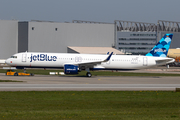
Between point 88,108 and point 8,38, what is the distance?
90.3 metres

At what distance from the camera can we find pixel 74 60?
149ft

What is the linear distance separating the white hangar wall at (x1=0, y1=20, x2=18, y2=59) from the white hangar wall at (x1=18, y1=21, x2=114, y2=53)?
8.77 feet

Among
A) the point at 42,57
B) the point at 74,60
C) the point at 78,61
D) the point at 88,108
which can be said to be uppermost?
the point at 42,57

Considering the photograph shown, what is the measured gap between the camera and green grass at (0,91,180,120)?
1346cm

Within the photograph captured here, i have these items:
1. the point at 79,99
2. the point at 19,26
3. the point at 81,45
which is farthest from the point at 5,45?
the point at 79,99

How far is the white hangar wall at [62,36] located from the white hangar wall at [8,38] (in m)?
2.67

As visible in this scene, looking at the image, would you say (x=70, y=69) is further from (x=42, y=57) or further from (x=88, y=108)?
(x=88, y=108)

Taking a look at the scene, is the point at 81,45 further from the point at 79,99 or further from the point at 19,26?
the point at 79,99

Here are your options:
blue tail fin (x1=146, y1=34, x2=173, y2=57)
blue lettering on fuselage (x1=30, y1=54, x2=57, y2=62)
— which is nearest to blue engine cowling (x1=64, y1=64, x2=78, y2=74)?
blue lettering on fuselage (x1=30, y1=54, x2=57, y2=62)

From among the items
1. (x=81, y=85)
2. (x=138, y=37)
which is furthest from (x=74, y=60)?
(x=138, y=37)

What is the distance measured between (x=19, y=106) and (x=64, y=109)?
9.21 ft

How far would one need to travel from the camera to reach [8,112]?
14195 mm

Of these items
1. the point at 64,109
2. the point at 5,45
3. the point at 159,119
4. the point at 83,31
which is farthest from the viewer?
the point at 83,31

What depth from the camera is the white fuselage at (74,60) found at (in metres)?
44.6
